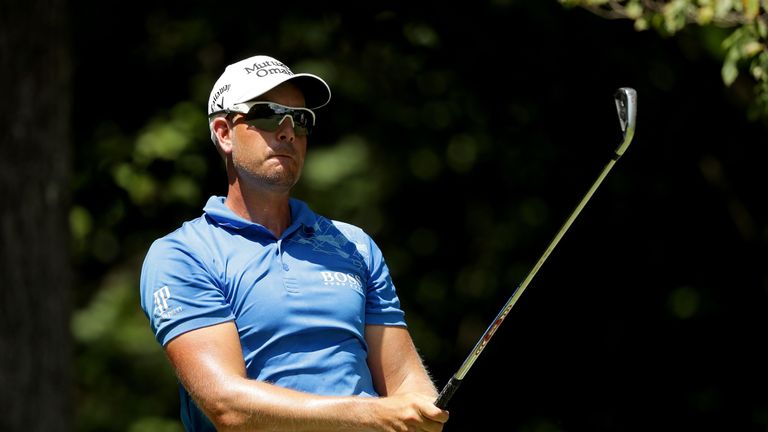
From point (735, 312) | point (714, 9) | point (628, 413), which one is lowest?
point (628, 413)

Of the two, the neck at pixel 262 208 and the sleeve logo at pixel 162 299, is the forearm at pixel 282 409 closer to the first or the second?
the sleeve logo at pixel 162 299

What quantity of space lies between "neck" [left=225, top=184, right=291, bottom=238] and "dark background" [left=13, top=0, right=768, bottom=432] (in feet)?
16.2

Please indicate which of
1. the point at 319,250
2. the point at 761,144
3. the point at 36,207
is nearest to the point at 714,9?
the point at 319,250

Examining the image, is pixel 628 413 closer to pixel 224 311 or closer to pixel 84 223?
pixel 84 223

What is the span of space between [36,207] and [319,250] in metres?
3.47

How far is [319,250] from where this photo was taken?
10.8 ft

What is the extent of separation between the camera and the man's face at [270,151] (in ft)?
10.9

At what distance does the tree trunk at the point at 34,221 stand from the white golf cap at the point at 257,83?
10.4ft

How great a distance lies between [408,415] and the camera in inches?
117

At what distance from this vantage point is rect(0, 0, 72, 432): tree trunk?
6309mm

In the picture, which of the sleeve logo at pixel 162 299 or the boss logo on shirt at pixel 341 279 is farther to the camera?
the boss logo on shirt at pixel 341 279

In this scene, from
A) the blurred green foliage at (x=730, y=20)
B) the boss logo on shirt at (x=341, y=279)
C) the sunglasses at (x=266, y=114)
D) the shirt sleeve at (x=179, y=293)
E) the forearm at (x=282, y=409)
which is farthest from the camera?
the blurred green foliage at (x=730, y=20)

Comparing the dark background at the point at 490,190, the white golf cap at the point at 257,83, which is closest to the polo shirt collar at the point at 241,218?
the white golf cap at the point at 257,83

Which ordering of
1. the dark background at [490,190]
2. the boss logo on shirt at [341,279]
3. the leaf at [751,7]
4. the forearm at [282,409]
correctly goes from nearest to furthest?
the forearm at [282,409] < the boss logo on shirt at [341,279] < the leaf at [751,7] < the dark background at [490,190]
